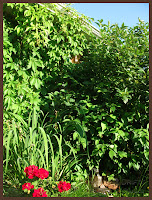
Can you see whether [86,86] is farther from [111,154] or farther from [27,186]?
[27,186]

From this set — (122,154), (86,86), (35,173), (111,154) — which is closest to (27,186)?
(35,173)

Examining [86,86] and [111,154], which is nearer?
[111,154]

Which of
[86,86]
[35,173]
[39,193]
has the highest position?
[86,86]

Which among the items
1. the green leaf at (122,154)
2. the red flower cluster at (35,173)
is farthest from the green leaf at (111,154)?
the red flower cluster at (35,173)

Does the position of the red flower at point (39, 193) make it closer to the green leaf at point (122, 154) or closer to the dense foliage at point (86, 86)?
the dense foliage at point (86, 86)

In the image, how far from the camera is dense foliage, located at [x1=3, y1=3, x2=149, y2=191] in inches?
101

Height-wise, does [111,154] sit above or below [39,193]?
above

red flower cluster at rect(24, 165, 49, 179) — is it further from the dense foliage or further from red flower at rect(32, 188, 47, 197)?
the dense foliage

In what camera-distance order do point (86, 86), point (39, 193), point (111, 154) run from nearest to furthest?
point (39, 193) → point (111, 154) → point (86, 86)

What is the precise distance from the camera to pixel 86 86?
3.01 meters

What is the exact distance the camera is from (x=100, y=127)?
102 inches

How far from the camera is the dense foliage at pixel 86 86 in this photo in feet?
8.39

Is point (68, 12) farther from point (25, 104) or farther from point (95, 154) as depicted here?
point (95, 154)

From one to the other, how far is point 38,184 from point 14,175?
1.29 feet
